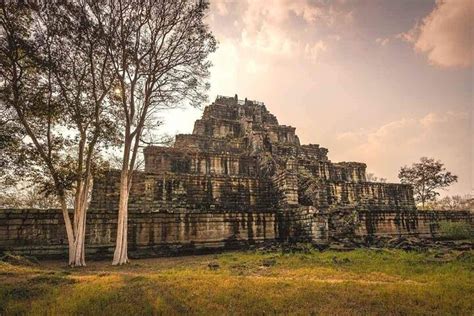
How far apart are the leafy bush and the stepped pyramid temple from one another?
157 cm

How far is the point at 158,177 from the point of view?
1881 centimetres

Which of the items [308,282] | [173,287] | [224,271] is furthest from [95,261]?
Result: [308,282]

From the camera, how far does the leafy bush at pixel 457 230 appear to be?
630 inches

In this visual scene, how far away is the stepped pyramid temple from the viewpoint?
12.7m

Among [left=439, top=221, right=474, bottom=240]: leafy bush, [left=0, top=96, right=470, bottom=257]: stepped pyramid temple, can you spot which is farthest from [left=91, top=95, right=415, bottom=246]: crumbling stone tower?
[left=439, top=221, right=474, bottom=240]: leafy bush

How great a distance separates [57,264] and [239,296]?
31.0 ft

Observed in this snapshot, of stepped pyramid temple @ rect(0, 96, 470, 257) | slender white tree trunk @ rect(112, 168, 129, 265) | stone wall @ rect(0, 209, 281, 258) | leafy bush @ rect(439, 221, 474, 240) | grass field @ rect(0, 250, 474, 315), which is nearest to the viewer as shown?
grass field @ rect(0, 250, 474, 315)

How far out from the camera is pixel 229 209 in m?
16.0

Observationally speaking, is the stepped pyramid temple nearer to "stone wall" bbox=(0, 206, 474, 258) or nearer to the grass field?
"stone wall" bbox=(0, 206, 474, 258)

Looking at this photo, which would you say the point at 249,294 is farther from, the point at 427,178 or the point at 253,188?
the point at 427,178

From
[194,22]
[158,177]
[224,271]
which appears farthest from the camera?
[158,177]

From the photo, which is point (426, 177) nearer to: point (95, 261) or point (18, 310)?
point (95, 261)

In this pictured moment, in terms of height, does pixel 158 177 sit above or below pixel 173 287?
above

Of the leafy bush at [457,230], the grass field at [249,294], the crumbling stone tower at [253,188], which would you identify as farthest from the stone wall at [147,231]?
the leafy bush at [457,230]
